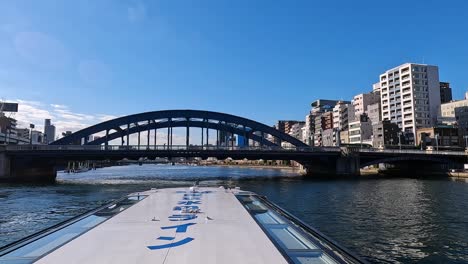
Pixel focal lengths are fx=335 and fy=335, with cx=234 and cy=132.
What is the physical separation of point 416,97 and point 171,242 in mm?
135655

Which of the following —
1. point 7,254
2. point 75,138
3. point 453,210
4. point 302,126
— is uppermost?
point 302,126

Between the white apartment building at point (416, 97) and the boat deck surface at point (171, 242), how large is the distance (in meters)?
131

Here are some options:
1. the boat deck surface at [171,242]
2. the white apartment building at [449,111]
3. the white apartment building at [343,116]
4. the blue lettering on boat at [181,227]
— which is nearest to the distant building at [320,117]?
the white apartment building at [343,116]

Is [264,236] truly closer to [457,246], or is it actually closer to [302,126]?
[457,246]

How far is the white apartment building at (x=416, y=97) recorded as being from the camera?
122675 mm

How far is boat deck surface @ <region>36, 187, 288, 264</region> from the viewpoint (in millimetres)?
5254

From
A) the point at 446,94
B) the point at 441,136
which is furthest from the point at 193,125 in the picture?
the point at 446,94

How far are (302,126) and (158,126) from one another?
118301 mm

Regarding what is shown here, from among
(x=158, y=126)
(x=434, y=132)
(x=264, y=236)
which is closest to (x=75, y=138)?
(x=158, y=126)

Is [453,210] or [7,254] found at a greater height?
[7,254]

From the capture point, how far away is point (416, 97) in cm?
12269

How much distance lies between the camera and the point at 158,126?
9775 centimetres

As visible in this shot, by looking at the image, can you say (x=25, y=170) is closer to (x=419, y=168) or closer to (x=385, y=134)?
(x=419, y=168)

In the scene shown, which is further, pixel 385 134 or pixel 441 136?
pixel 385 134
